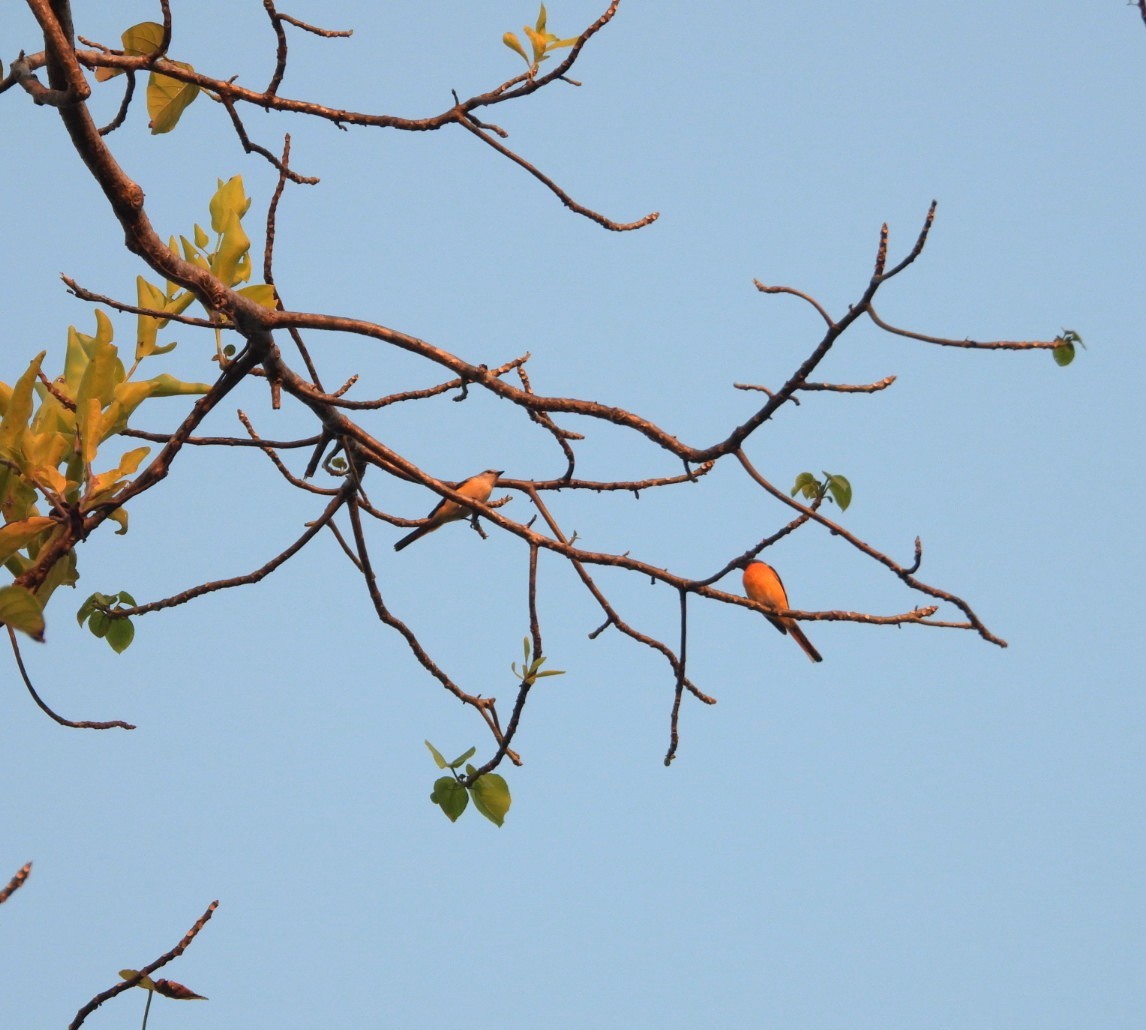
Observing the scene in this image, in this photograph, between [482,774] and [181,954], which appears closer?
[181,954]

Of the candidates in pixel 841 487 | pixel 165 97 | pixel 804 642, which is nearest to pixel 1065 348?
pixel 841 487

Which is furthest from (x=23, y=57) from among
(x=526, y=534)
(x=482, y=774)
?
(x=482, y=774)

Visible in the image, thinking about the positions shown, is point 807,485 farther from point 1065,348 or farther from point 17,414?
point 17,414

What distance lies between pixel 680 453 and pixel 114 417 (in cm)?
136

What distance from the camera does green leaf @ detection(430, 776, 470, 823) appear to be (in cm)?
330

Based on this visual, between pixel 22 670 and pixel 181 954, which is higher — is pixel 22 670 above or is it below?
above

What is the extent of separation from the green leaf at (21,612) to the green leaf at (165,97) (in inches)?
86.1

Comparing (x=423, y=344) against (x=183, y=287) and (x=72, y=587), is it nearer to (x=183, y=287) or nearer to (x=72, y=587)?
(x=183, y=287)

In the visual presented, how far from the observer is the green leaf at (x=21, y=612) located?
7.02 ft

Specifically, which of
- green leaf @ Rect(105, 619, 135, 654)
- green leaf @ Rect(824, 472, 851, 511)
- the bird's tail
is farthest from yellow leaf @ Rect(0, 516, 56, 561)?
the bird's tail

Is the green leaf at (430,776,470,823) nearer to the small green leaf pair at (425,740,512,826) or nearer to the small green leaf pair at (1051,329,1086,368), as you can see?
the small green leaf pair at (425,740,512,826)

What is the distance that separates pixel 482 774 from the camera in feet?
10.8

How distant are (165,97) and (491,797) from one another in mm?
2335

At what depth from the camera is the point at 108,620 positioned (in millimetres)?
3855
